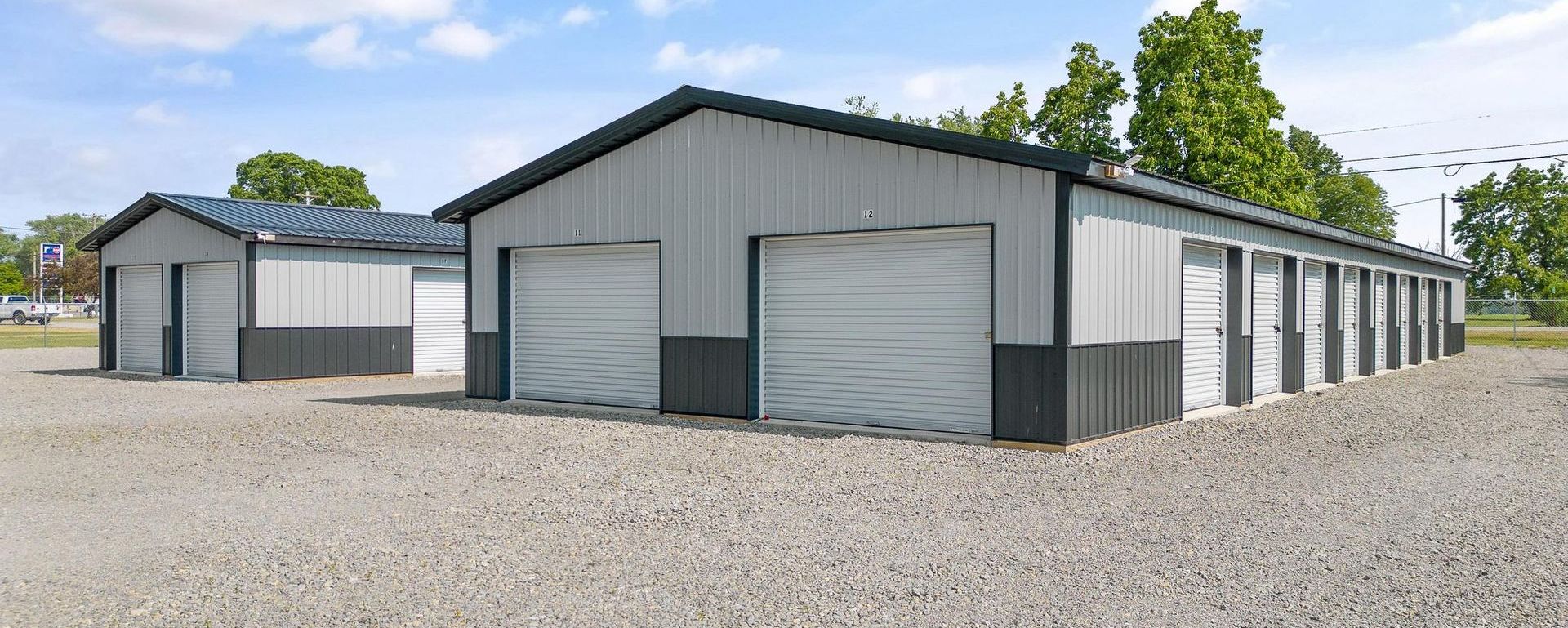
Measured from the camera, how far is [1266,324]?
14.5 meters

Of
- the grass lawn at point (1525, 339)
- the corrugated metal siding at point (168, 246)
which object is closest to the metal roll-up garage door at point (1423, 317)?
the grass lawn at point (1525, 339)

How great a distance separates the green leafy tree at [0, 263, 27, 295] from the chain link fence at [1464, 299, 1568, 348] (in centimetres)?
8642

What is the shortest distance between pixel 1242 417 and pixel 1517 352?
21861 mm

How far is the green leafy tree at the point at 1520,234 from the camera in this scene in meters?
54.5

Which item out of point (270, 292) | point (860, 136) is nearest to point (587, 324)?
point (860, 136)

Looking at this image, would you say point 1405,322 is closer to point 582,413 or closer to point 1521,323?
point 582,413

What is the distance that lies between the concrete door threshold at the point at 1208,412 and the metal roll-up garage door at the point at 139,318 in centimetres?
1755

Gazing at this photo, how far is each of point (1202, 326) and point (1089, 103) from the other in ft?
73.5

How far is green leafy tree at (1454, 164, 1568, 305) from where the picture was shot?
54469 millimetres

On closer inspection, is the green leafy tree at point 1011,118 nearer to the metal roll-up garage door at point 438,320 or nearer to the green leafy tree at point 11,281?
the metal roll-up garage door at point 438,320

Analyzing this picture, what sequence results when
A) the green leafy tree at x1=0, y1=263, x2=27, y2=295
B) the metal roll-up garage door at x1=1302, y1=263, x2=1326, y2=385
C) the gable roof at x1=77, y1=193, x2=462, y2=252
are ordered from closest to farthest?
the metal roll-up garage door at x1=1302, y1=263, x2=1326, y2=385 < the gable roof at x1=77, y1=193, x2=462, y2=252 < the green leafy tree at x1=0, y1=263, x2=27, y2=295

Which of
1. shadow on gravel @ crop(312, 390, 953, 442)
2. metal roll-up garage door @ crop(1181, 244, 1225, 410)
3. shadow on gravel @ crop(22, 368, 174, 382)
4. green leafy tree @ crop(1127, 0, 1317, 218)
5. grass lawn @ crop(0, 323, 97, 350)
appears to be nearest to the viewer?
shadow on gravel @ crop(312, 390, 953, 442)

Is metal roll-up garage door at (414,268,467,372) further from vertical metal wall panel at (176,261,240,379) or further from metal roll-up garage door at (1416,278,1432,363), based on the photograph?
metal roll-up garage door at (1416,278,1432,363)

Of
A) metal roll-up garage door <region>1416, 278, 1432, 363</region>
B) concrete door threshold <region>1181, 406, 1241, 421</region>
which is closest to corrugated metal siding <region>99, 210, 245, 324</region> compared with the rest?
concrete door threshold <region>1181, 406, 1241, 421</region>
